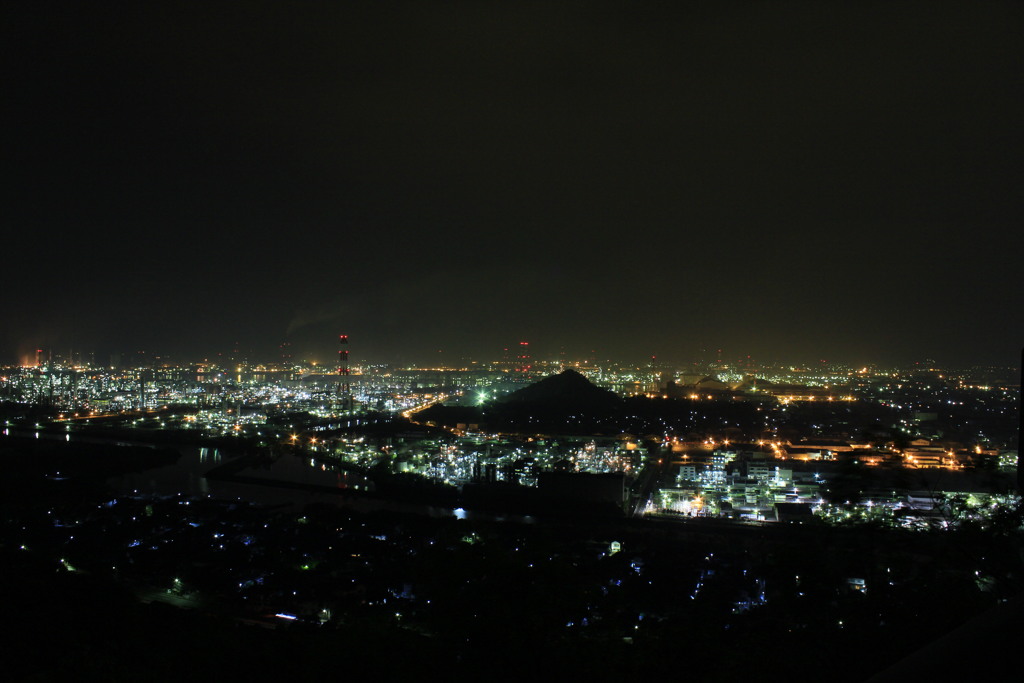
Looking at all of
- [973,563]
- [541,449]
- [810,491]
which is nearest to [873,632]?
[973,563]

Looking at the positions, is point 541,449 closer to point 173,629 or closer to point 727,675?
point 173,629

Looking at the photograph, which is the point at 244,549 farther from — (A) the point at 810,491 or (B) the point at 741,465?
(B) the point at 741,465

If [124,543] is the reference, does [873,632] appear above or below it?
above

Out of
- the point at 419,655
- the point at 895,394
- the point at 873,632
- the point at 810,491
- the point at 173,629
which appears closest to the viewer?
the point at 873,632

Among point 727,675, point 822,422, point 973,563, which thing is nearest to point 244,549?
point 727,675

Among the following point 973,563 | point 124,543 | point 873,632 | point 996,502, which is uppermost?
point 996,502

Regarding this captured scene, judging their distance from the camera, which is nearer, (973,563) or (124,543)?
(973,563)

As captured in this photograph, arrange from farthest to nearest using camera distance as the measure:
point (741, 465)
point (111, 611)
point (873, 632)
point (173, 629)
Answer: point (741, 465), point (111, 611), point (173, 629), point (873, 632)
